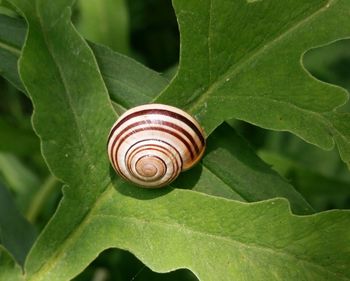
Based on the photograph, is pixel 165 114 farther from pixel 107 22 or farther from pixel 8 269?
pixel 107 22

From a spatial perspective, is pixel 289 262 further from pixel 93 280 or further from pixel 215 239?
pixel 93 280

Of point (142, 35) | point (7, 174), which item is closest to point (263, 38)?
point (7, 174)

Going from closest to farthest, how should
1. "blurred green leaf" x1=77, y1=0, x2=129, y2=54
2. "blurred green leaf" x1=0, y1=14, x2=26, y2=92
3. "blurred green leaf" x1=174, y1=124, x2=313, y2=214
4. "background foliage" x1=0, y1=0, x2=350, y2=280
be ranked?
"background foliage" x1=0, y1=0, x2=350, y2=280 → "blurred green leaf" x1=174, y1=124, x2=313, y2=214 → "blurred green leaf" x1=0, y1=14, x2=26, y2=92 → "blurred green leaf" x1=77, y1=0, x2=129, y2=54

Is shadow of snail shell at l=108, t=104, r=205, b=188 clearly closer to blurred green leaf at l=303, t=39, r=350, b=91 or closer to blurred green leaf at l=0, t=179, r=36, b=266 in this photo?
blurred green leaf at l=0, t=179, r=36, b=266

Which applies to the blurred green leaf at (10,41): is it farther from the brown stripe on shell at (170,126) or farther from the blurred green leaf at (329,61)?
the blurred green leaf at (329,61)

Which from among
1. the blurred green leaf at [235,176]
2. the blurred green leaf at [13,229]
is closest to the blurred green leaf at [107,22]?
the blurred green leaf at [13,229]

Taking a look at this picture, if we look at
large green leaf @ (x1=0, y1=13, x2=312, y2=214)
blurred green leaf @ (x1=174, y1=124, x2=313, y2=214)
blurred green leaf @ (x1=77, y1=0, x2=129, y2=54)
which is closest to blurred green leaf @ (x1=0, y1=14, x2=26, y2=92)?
large green leaf @ (x1=0, y1=13, x2=312, y2=214)
